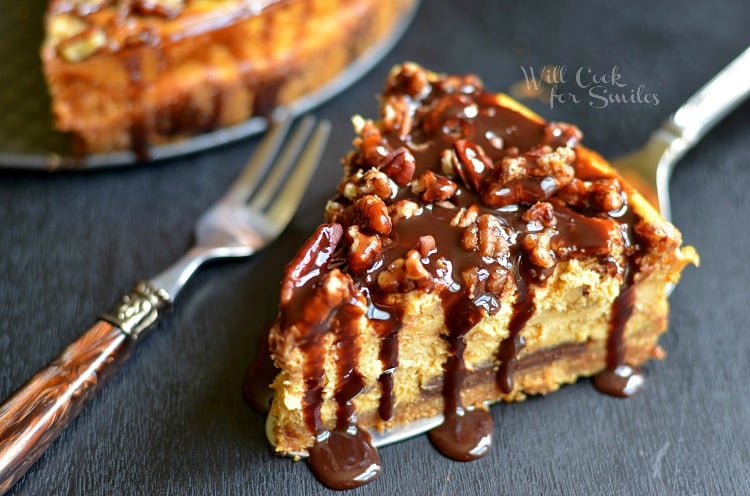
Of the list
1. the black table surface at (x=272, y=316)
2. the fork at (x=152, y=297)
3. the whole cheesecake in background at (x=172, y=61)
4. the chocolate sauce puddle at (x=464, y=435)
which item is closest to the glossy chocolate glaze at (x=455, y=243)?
the chocolate sauce puddle at (x=464, y=435)

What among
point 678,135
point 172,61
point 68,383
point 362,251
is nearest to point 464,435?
point 362,251

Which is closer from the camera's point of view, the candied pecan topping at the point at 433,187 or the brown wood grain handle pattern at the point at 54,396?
the brown wood grain handle pattern at the point at 54,396

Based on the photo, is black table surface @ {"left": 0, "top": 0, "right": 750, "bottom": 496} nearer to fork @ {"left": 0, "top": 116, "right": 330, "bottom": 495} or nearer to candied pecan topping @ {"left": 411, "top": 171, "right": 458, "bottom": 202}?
fork @ {"left": 0, "top": 116, "right": 330, "bottom": 495}

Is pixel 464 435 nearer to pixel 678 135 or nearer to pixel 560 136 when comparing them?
pixel 560 136

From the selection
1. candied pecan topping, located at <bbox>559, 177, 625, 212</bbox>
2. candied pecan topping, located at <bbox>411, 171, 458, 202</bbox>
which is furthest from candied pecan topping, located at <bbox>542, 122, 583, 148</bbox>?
candied pecan topping, located at <bbox>411, 171, 458, 202</bbox>

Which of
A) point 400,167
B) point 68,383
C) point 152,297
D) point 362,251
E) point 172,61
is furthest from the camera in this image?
point 172,61

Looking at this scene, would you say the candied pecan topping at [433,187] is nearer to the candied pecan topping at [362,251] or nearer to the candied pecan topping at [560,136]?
the candied pecan topping at [362,251]

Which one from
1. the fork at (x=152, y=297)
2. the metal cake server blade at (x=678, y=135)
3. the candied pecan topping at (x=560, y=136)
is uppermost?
the candied pecan topping at (x=560, y=136)

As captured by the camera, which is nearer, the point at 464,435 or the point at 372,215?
the point at 372,215
